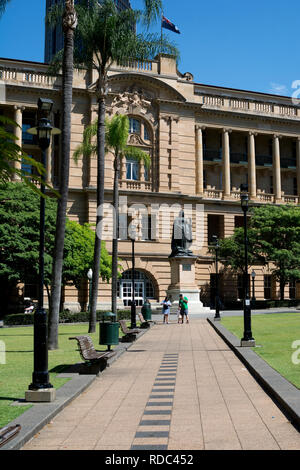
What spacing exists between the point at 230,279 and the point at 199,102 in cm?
1868

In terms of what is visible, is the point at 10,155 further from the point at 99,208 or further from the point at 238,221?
the point at 238,221

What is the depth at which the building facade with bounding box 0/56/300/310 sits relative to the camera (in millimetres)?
52750

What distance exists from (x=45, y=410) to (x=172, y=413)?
1969 mm

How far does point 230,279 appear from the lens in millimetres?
57938

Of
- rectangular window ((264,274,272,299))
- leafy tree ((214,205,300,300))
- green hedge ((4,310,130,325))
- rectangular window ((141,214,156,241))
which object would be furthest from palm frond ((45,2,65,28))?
rectangular window ((264,274,272,299))

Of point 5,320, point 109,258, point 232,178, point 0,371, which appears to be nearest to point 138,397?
point 0,371

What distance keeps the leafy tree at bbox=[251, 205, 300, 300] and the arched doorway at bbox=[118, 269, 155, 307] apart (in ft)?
36.7

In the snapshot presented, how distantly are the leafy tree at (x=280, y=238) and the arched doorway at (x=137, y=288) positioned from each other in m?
11.2

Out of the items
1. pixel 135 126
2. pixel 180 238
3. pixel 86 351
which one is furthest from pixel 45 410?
pixel 135 126

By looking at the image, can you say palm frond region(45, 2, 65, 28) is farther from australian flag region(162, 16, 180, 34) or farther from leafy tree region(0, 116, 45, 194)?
australian flag region(162, 16, 180, 34)

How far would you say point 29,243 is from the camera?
38125mm

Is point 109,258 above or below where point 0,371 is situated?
above

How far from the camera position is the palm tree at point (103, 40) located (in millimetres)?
26470

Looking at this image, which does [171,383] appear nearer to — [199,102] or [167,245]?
[167,245]
